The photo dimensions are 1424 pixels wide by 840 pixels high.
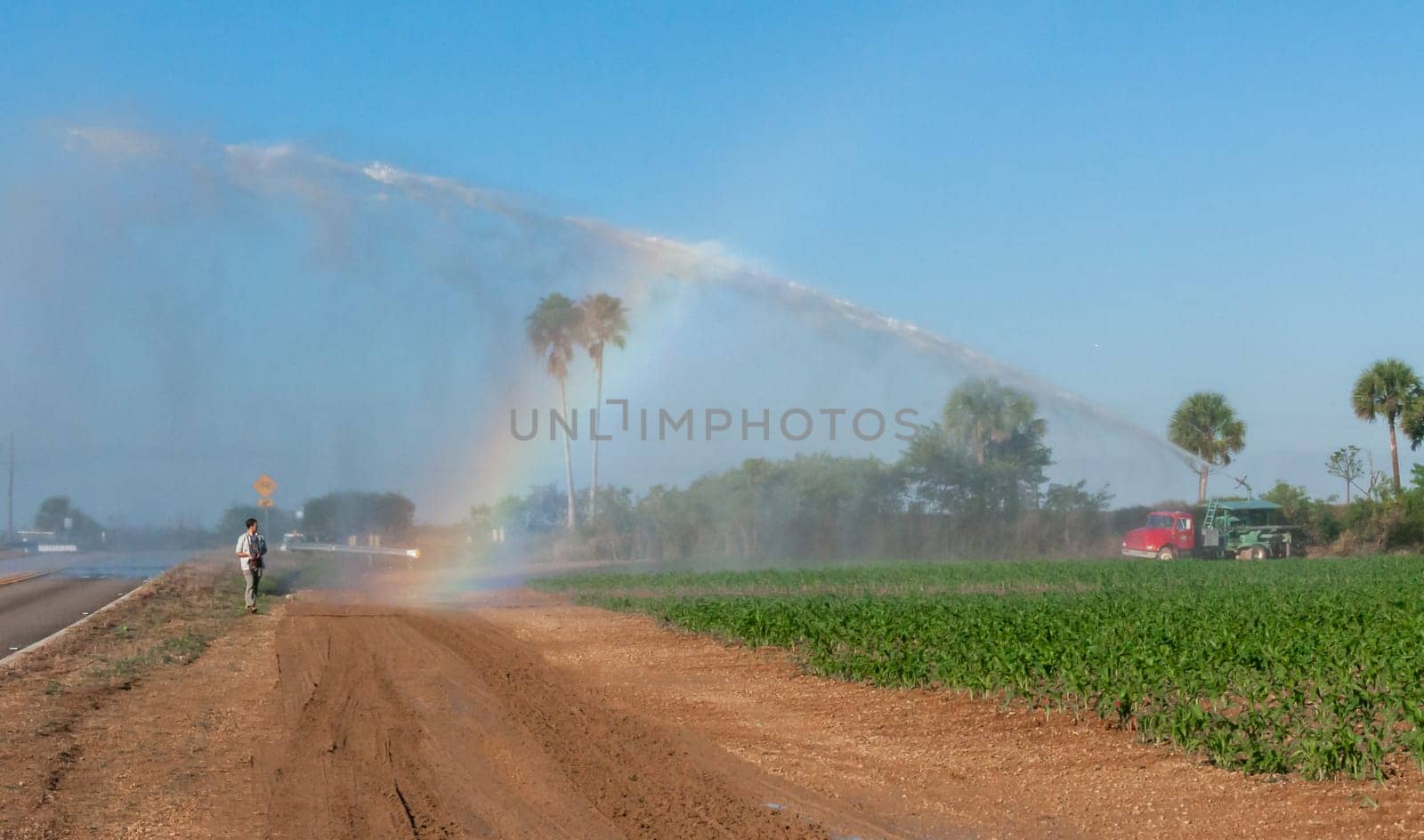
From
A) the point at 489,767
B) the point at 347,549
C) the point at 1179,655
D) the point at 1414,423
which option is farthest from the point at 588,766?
the point at 1414,423

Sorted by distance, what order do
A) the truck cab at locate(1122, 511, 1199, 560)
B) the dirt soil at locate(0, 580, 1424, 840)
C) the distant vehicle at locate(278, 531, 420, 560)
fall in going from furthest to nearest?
the truck cab at locate(1122, 511, 1199, 560), the distant vehicle at locate(278, 531, 420, 560), the dirt soil at locate(0, 580, 1424, 840)

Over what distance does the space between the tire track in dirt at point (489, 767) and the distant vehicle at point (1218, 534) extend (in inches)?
1643

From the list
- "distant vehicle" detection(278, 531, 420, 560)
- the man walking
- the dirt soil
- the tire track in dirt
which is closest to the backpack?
the man walking

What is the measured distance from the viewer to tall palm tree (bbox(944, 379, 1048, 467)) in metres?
58.8

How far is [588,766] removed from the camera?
9.81 m

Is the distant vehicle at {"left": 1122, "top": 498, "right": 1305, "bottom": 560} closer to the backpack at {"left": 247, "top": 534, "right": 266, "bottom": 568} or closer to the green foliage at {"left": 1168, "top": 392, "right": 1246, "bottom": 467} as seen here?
the green foliage at {"left": 1168, "top": 392, "right": 1246, "bottom": 467}

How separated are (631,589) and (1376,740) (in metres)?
28.4

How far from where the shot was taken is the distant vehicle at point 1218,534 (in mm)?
51906

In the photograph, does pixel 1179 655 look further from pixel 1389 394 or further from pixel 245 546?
pixel 1389 394

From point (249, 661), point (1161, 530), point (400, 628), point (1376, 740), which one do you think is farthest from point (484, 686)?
point (1161, 530)

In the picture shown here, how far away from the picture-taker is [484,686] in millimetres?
14414

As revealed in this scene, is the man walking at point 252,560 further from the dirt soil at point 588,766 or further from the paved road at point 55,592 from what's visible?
the dirt soil at point 588,766

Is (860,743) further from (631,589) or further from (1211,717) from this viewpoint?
(631,589)

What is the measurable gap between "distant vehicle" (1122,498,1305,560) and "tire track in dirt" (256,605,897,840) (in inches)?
1643
